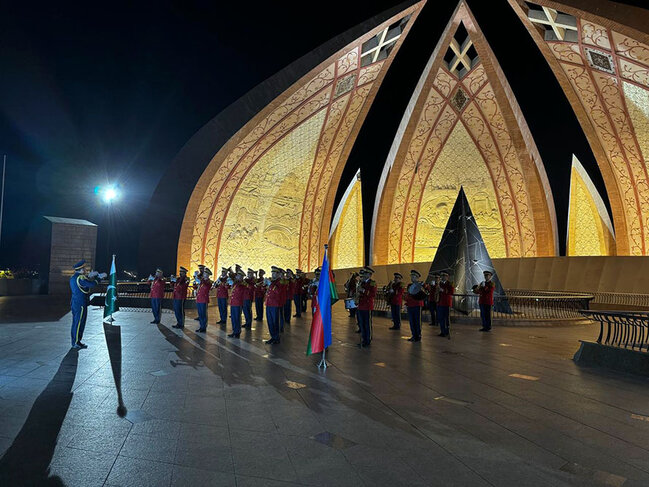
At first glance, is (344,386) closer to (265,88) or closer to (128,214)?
(265,88)

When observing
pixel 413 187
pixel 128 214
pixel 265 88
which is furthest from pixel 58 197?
pixel 413 187

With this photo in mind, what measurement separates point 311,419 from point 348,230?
17.9 m

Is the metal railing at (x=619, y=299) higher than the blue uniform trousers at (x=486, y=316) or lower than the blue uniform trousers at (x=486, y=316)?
higher

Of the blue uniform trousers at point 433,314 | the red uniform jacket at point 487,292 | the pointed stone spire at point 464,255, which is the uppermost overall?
the pointed stone spire at point 464,255

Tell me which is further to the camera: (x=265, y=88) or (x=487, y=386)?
(x=265, y=88)

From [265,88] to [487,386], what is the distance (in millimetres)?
9161

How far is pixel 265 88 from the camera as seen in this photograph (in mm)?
10891

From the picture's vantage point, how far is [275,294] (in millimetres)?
6754

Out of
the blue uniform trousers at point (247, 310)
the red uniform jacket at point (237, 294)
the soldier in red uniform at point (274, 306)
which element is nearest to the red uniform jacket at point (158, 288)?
the red uniform jacket at point (237, 294)

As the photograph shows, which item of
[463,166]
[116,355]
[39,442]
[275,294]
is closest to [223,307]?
[275,294]

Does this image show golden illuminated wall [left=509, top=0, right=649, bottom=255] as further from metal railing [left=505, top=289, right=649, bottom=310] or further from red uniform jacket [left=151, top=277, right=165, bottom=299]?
red uniform jacket [left=151, top=277, right=165, bottom=299]

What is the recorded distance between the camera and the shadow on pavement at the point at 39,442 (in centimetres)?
195

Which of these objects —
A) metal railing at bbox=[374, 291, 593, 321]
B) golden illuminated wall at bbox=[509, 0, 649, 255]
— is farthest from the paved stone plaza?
golden illuminated wall at bbox=[509, 0, 649, 255]

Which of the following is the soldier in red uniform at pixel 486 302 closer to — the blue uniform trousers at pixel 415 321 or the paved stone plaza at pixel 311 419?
the blue uniform trousers at pixel 415 321
